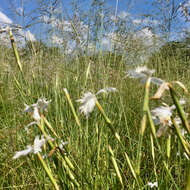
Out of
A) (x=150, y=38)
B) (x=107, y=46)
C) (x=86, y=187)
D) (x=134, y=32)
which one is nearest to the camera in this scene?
(x=86, y=187)

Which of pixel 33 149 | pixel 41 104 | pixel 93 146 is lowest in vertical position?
pixel 93 146

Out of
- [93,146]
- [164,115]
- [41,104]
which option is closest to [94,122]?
[93,146]

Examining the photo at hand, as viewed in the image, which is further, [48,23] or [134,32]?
[134,32]

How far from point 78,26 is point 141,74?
51.0 inches

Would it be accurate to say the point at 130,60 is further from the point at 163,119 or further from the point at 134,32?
the point at 163,119

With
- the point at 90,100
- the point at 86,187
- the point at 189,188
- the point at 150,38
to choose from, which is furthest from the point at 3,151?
the point at 150,38

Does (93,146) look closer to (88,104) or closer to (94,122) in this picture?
(94,122)

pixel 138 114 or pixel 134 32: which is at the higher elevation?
pixel 134 32

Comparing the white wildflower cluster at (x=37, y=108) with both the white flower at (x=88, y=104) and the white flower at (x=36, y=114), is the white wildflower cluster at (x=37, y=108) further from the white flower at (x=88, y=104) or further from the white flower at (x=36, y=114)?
the white flower at (x=88, y=104)

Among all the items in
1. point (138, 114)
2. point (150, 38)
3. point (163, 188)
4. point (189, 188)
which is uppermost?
point (150, 38)

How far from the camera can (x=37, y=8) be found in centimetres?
157

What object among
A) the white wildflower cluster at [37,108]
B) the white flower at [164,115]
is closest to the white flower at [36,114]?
the white wildflower cluster at [37,108]

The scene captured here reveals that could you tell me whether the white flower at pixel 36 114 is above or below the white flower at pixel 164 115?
below

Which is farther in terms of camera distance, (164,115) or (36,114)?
(36,114)
